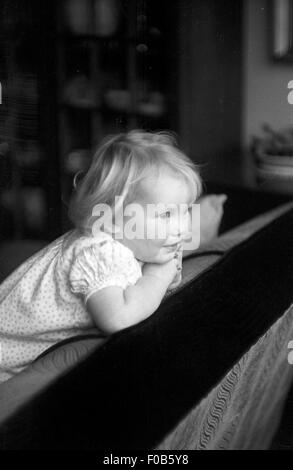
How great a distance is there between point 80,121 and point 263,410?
1.09 metres

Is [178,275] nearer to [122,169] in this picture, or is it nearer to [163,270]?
[163,270]

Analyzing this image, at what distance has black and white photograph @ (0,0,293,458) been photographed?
48cm

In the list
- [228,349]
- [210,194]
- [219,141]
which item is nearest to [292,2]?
[219,141]

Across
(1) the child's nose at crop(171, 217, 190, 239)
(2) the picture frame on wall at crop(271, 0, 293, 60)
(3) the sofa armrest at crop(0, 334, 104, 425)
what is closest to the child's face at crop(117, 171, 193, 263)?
(1) the child's nose at crop(171, 217, 190, 239)

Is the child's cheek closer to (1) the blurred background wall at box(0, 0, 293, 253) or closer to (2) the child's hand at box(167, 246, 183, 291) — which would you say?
(2) the child's hand at box(167, 246, 183, 291)

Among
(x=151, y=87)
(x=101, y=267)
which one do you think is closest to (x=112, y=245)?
(x=101, y=267)

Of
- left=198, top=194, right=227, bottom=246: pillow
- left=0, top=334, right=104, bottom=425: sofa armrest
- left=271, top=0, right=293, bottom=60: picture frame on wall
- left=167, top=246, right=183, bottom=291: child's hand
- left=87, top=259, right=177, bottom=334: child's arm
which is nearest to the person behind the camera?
left=0, top=334, right=104, bottom=425: sofa armrest

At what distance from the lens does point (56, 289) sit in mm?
771

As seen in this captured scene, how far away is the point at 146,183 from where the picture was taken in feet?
2.39

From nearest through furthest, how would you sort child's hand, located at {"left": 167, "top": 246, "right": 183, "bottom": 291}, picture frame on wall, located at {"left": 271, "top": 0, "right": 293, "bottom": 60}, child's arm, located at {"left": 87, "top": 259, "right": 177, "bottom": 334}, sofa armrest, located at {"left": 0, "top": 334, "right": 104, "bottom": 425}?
sofa armrest, located at {"left": 0, "top": 334, "right": 104, "bottom": 425} < child's arm, located at {"left": 87, "top": 259, "right": 177, "bottom": 334} < child's hand, located at {"left": 167, "top": 246, "right": 183, "bottom": 291} < picture frame on wall, located at {"left": 271, "top": 0, "right": 293, "bottom": 60}

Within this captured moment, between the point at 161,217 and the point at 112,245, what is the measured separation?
7 centimetres

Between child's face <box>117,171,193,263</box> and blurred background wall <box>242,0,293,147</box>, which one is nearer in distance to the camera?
child's face <box>117,171,193,263</box>

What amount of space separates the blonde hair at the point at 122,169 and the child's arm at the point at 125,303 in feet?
0.37

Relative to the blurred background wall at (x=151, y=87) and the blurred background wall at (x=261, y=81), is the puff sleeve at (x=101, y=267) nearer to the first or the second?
the blurred background wall at (x=151, y=87)
